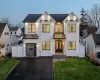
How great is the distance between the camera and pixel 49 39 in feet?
116

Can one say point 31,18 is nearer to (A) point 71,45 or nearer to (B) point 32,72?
(A) point 71,45

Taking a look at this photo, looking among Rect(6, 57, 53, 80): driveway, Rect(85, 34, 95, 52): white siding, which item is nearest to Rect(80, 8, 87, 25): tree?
Rect(85, 34, 95, 52): white siding

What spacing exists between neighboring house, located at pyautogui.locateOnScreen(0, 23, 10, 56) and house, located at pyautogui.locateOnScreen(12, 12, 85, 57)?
3.01 metres

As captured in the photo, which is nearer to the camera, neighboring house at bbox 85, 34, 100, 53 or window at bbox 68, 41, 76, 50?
neighboring house at bbox 85, 34, 100, 53

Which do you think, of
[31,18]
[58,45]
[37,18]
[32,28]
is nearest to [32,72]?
[58,45]

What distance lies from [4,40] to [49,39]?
913cm

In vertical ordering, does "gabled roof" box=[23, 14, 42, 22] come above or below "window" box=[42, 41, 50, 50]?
above

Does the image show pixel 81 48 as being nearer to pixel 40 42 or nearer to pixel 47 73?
pixel 40 42

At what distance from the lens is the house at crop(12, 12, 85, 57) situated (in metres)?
35.2

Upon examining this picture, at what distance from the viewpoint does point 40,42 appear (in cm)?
3544

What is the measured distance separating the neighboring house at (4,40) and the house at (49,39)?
3.01 metres

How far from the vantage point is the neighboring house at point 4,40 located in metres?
37.2

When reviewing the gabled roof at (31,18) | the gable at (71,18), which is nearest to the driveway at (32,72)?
the gabled roof at (31,18)

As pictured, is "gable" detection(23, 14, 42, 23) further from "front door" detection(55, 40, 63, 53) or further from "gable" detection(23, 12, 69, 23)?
"front door" detection(55, 40, 63, 53)
